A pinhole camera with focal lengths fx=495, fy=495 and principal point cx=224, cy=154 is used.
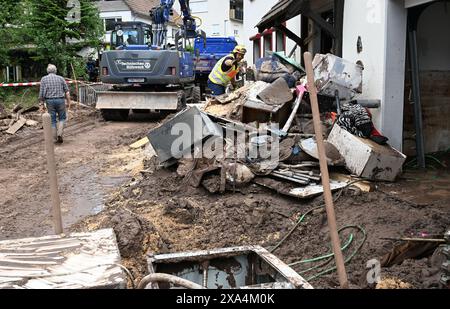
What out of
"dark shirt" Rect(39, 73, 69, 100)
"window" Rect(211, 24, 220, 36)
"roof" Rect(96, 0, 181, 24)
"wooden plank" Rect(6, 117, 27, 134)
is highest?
"roof" Rect(96, 0, 181, 24)

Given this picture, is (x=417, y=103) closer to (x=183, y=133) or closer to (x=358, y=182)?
(x=358, y=182)

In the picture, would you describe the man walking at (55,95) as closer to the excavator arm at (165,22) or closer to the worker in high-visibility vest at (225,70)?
the worker in high-visibility vest at (225,70)

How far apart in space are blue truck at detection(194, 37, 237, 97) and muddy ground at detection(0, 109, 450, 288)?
44.3ft

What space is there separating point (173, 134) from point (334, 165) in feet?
7.70

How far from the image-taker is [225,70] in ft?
39.9

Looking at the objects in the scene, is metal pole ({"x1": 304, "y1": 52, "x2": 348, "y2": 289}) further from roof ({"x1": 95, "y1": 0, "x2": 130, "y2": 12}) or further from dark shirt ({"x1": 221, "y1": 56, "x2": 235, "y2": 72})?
roof ({"x1": 95, "y1": 0, "x2": 130, "y2": 12})

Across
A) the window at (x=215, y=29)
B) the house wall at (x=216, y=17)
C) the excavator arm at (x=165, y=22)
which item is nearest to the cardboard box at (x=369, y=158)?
the excavator arm at (x=165, y=22)

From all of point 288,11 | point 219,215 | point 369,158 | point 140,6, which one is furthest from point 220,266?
point 140,6

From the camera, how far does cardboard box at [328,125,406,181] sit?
21.7ft

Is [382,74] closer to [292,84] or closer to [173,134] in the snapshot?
[292,84]

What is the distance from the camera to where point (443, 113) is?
8344 millimetres

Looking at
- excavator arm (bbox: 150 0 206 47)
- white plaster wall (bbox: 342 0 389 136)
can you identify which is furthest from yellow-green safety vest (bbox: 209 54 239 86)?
excavator arm (bbox: 150 0 206 47)

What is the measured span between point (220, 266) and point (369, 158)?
3.69 m

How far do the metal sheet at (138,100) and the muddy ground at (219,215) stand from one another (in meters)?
5.78
